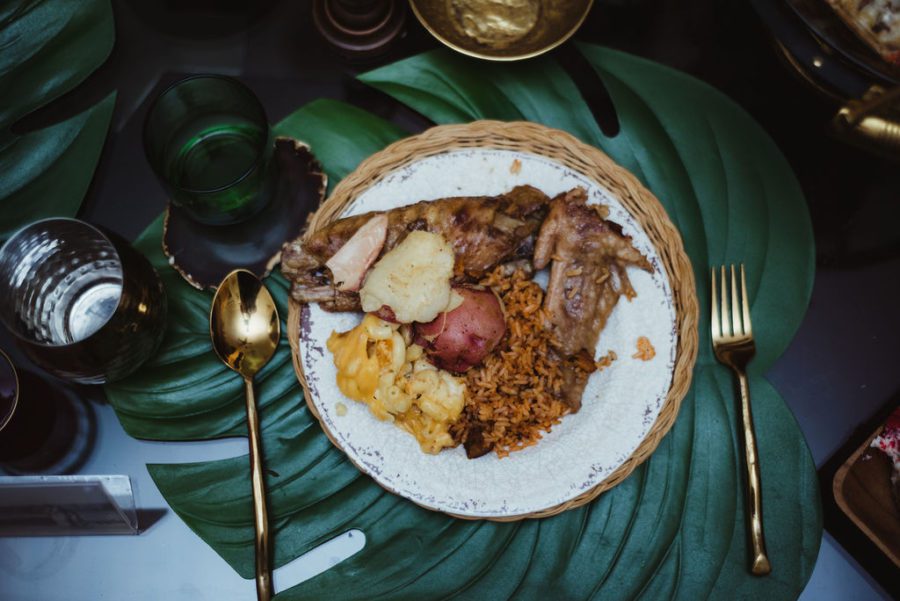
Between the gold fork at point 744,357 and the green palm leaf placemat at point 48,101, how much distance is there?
1635 millimetres

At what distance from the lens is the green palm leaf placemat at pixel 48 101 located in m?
1.87

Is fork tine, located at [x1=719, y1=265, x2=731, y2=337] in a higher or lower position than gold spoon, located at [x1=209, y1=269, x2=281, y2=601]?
higher

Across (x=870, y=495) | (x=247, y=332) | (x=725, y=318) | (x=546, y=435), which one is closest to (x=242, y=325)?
(x=247, y=332)

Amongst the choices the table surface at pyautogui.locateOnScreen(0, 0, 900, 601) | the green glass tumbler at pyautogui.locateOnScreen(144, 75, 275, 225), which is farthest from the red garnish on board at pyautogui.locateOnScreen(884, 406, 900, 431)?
the green glass tumbler at pyautogui.locateOnScreen(144, 75, 275, 225)

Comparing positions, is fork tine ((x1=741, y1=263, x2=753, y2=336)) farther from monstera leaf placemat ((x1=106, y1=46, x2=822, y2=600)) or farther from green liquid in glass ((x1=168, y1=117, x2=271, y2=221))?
green liquid in glass ((x1=168, y1=117, x2=271, y2=221))

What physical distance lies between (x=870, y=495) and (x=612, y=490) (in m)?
0.57

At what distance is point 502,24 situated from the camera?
184 cm

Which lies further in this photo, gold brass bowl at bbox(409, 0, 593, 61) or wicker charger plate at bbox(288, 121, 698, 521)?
gold brass bowl at bbox(409, 0, 593, 61)

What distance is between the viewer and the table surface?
1.74 m

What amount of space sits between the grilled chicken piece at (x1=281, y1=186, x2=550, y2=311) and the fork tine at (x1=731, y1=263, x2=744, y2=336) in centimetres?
50

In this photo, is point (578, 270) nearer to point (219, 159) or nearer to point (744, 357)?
point (744, 357)

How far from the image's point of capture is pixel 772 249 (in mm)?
1828

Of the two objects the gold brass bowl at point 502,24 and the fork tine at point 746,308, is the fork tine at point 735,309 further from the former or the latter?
the gold brass bowl at point 502,24

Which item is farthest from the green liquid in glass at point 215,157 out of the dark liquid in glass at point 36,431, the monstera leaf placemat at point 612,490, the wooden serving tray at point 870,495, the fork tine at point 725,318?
the wooden serving tray at point 870,495
